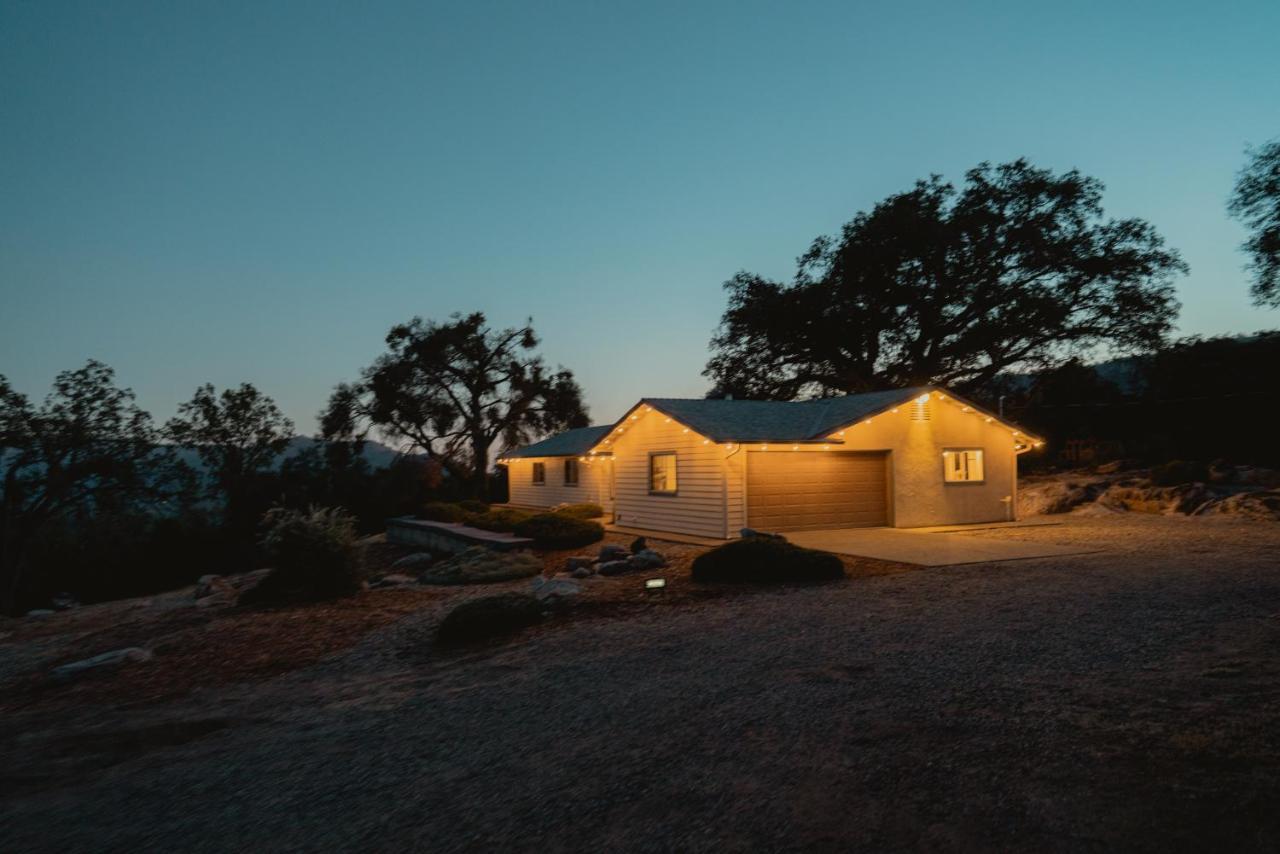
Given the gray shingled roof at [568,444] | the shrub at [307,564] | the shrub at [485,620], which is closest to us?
the shrub at [485,620]

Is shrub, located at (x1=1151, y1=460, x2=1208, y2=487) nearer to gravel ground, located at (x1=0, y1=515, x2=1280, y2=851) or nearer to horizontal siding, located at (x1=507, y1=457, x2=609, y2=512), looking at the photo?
gravel ground, located at (x1=0, y1=515, x2=1280, y2=851)

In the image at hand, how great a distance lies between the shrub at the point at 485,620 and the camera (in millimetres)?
8742

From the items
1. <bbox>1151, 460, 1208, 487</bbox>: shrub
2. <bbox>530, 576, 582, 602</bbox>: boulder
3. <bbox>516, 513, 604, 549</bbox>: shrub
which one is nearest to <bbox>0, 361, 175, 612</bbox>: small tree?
<bbox>516, 513, 604, 549</bbox>: shrub

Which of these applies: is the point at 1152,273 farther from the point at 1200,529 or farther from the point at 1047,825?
the point at 1047,825

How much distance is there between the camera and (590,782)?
422 cm

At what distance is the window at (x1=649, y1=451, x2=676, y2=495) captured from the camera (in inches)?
774

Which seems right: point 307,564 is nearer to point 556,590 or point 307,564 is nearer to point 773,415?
point 556,590

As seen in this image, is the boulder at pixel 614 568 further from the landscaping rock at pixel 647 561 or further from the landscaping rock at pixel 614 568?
the landscaping rock at pixel 647 561

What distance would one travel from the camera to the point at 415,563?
19.8m

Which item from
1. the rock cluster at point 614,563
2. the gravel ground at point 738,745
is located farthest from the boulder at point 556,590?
the gravel ground at point 738,745

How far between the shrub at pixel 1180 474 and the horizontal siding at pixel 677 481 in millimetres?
15000

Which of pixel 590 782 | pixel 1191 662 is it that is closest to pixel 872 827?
pixel 590 782

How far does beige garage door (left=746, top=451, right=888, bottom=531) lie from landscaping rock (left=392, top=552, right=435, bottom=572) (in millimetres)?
8784

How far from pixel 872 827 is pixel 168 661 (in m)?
8.49
